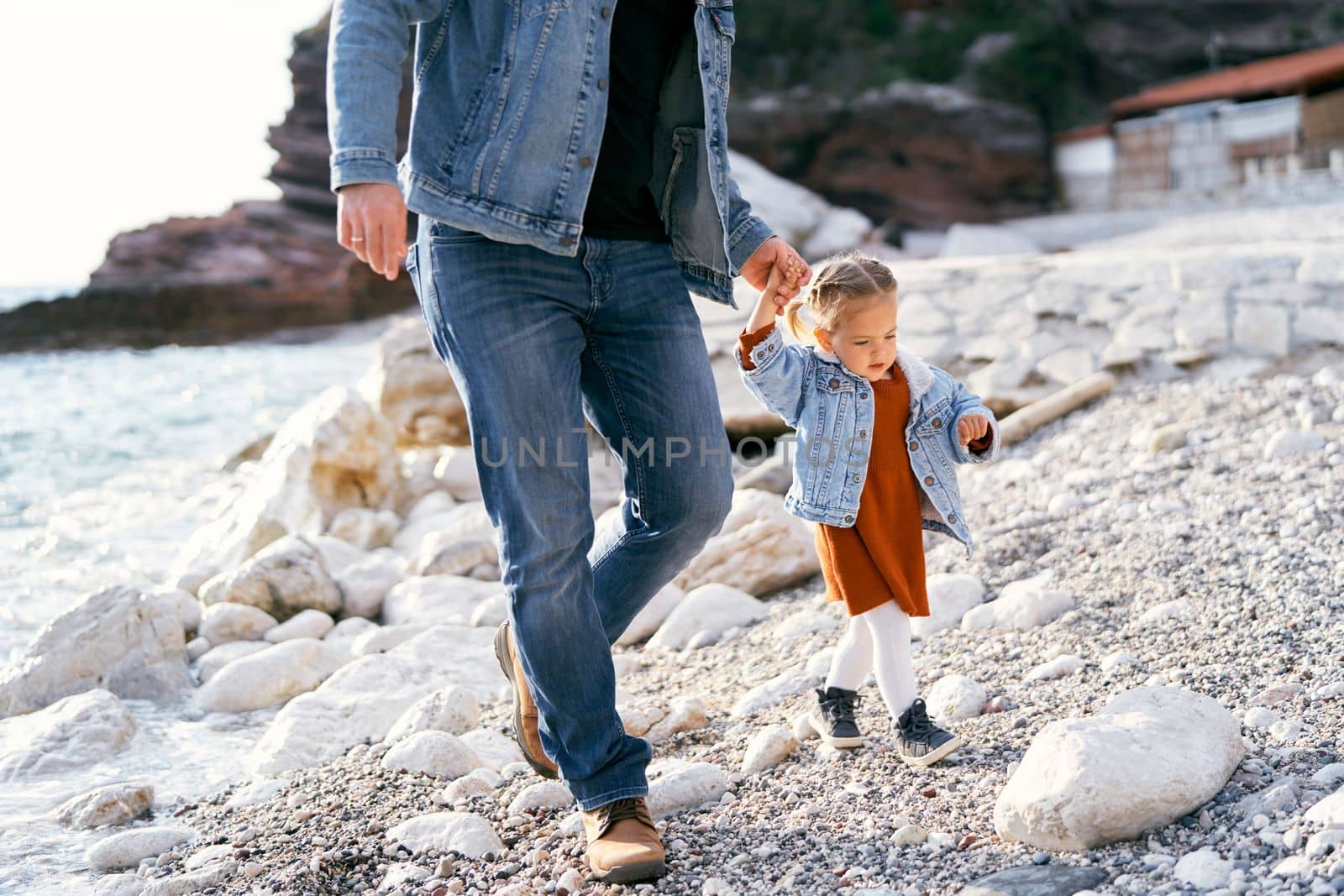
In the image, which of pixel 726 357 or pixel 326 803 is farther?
pixel 726 357

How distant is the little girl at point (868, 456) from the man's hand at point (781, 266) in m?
0.05

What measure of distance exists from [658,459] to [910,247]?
2582cm

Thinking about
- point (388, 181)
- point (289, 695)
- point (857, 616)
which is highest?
point (388, 181)

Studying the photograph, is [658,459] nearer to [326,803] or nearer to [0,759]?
[326,803]

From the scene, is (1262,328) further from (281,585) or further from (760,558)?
(281,585)

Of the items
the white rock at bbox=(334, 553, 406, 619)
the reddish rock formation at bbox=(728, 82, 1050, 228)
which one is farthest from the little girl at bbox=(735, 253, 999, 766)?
the reddish rock formation at bbox=(728, 82, 1050, 228)

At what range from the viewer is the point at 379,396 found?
7.94 metres

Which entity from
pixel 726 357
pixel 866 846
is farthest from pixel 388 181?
pixel 726 357

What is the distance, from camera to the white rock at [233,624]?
4.63 metres

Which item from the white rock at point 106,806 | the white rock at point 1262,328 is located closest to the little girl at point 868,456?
the white rock at point 106,806

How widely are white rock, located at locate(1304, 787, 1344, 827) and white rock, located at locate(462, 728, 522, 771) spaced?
174cm

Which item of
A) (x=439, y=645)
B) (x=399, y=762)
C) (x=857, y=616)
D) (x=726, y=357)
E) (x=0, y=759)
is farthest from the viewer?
(x=726, y=357)

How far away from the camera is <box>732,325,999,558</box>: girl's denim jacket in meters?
2.58

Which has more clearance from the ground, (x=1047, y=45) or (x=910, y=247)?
(x=1047, y=45)
